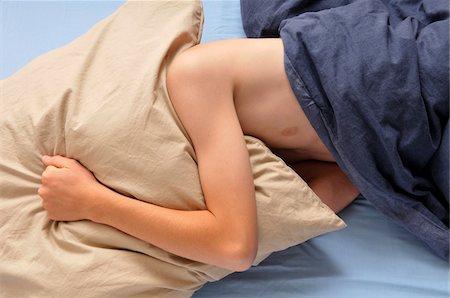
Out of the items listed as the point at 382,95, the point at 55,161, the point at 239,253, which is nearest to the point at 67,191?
the point at 55,161

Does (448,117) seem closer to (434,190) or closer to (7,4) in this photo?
(434,190)

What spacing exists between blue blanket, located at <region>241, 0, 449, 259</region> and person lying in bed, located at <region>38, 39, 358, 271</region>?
44mm

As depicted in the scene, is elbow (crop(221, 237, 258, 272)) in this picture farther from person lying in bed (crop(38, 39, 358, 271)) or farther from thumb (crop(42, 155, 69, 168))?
thumb (crop(42, 155, 69, 168))

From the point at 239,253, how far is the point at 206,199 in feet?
0.32

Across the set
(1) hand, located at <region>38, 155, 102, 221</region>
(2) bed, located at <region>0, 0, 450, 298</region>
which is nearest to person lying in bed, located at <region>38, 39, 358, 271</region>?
(1) hand, located at <region>38, 155, 102, 221</region>

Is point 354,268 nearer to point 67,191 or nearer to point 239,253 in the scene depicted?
point 239,253

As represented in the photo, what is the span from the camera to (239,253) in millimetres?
815

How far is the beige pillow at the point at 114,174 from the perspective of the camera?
2.68 ft

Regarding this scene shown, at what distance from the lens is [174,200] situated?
2.74ft

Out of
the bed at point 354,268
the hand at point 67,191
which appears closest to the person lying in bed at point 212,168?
the hand at point 67,191

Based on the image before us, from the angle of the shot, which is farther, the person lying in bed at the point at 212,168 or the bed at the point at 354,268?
the bed at the point at 354,268

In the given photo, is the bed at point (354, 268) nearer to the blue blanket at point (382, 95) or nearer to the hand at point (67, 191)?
the blue blanket at point (382, 95)

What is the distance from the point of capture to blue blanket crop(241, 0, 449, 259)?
0.80 m

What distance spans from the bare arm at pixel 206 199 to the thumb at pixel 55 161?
1cm
